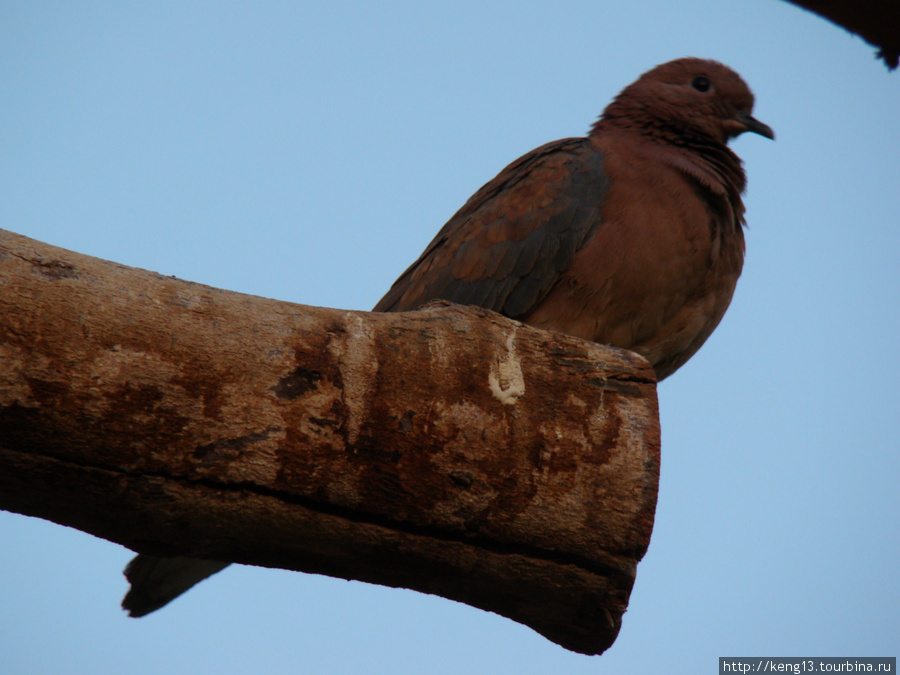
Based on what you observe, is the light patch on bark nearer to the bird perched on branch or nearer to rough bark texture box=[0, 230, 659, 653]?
rough bark texture box=[0, 230, 659, 653]

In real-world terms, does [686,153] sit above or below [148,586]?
above

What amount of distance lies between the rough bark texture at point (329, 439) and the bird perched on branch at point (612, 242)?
181 cm

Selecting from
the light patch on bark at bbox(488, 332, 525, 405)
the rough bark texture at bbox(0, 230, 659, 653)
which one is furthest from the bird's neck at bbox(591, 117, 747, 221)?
the light patch on bark at bbox(488, 332, 525, 405)

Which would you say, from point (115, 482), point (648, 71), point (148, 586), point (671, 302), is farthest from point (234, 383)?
point (648, 71)

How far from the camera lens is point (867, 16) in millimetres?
1482

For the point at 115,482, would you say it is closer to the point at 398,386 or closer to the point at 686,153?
the point at 398,386

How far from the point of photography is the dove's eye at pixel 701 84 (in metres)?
5.59

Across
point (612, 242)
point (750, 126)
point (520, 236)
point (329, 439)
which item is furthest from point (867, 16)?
point (750, 126)

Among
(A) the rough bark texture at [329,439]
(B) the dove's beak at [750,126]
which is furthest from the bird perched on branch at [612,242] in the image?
(A) the rough bark texture at [329,439]

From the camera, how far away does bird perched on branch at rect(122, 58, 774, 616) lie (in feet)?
14.7

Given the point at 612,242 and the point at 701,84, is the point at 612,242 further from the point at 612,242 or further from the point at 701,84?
the point at 701,84

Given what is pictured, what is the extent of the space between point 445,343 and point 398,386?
0.20 m

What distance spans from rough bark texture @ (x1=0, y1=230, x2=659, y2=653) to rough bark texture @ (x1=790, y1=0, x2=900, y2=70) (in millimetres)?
1284

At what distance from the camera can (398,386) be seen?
8.28 ft
